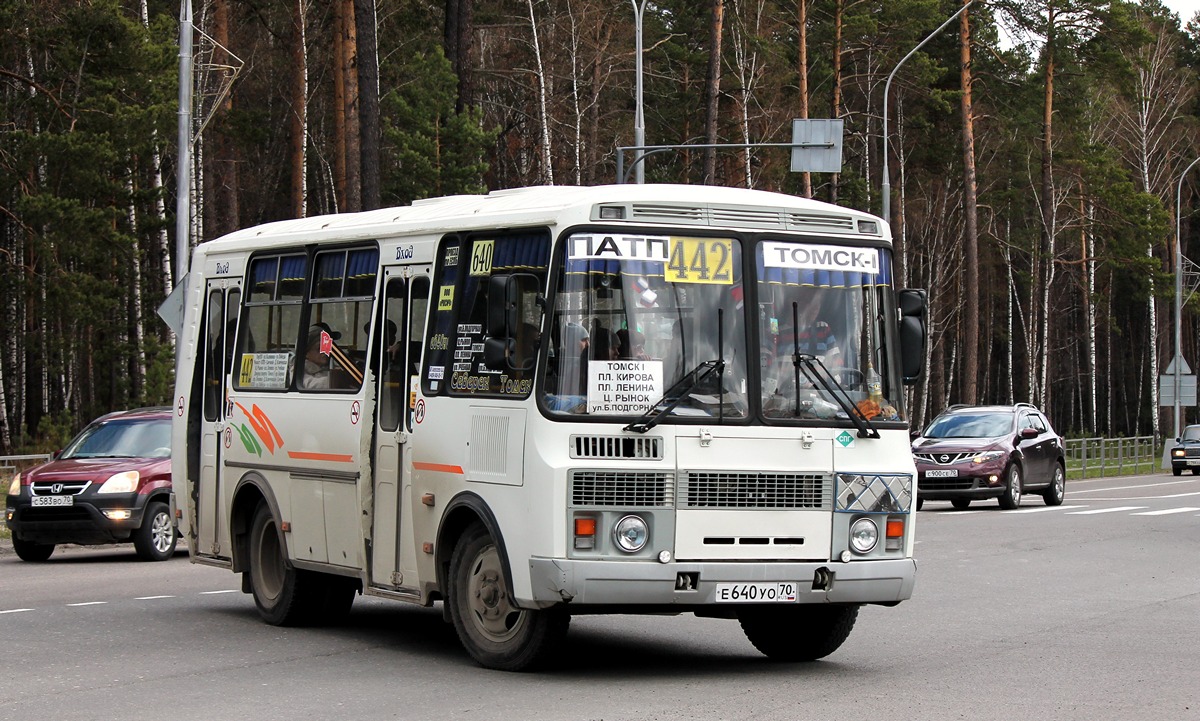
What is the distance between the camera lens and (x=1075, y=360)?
104562 mm

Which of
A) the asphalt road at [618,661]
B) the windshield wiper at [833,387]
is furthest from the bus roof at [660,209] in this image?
the asphalt road at [618,661]

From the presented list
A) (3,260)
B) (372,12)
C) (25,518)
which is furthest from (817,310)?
(3,260)

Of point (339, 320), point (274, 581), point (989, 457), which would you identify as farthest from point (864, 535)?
point (989, 457)

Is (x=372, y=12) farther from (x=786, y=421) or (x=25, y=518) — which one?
(x=786, y=421)

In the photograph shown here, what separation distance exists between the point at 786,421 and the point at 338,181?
42298 millimetres

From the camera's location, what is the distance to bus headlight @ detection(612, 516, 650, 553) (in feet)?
33.6

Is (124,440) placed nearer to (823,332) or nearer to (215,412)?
(215,412)

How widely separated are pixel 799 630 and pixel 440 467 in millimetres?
2498

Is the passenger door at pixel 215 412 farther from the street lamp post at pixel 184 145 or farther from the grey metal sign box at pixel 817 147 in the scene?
the grey metal sign box at pixel 817 147

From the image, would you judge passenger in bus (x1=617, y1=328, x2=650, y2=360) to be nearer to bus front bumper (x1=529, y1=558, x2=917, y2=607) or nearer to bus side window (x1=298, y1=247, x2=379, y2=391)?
bus front bumper (x1=529, y1=558, x2=917, y2=607)

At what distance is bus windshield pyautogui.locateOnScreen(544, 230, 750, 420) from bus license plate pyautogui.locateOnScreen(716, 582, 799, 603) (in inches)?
37.6

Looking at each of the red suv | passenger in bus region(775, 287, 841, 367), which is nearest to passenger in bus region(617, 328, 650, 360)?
passenger in bus region(775, 287, 841, 367)

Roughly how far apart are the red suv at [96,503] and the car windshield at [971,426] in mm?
14908

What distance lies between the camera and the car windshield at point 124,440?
20.8 m
